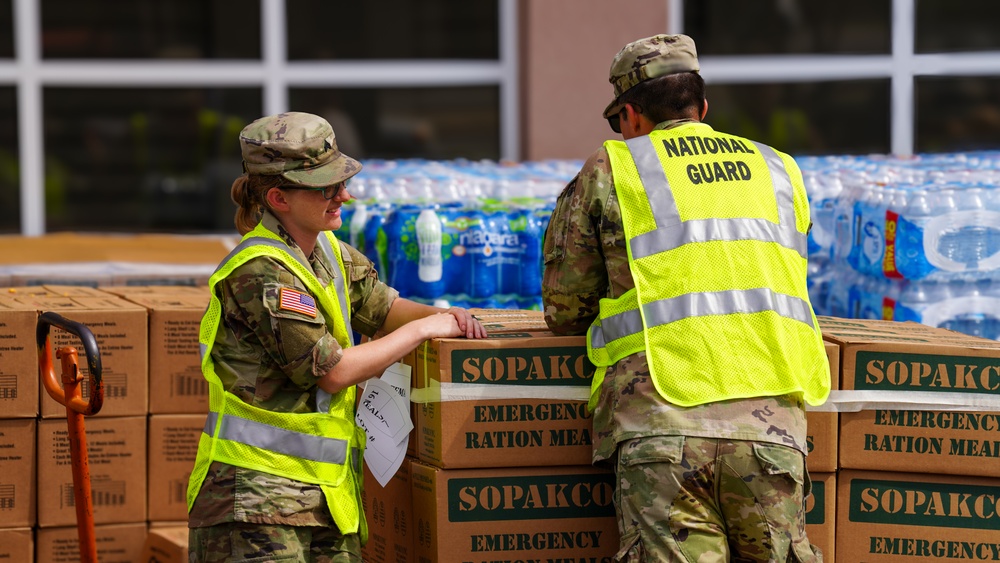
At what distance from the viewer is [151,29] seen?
937 centimetres

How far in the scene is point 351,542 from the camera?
3635mm

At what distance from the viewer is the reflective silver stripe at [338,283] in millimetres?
3764

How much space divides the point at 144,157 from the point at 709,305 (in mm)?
6955

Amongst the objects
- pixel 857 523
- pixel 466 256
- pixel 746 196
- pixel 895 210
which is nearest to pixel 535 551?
pixel 857 523

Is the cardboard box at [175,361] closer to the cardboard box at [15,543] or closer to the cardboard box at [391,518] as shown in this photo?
the cardboard box at [15,543]

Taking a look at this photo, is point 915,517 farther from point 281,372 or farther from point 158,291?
point 158,291

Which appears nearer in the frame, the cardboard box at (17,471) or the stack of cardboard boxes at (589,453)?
the stack of cardboard boxes at (589,453)

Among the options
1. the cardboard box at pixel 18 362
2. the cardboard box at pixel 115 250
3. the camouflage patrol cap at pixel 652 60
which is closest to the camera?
the camouflage patrol cap at pixel 652 60

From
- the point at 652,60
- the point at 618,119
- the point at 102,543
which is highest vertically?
the point at 652,60

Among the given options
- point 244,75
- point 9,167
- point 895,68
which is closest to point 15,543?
point 9,167

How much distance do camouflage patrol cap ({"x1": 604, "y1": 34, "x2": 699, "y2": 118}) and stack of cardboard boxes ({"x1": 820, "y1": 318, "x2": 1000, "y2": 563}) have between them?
993 millimetres

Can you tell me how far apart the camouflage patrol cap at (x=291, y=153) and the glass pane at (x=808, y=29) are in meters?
6.79

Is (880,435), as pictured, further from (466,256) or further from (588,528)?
(466,256)

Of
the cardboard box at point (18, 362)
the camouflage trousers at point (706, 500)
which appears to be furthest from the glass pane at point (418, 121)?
the camouflage trousers at point (706, 500)
